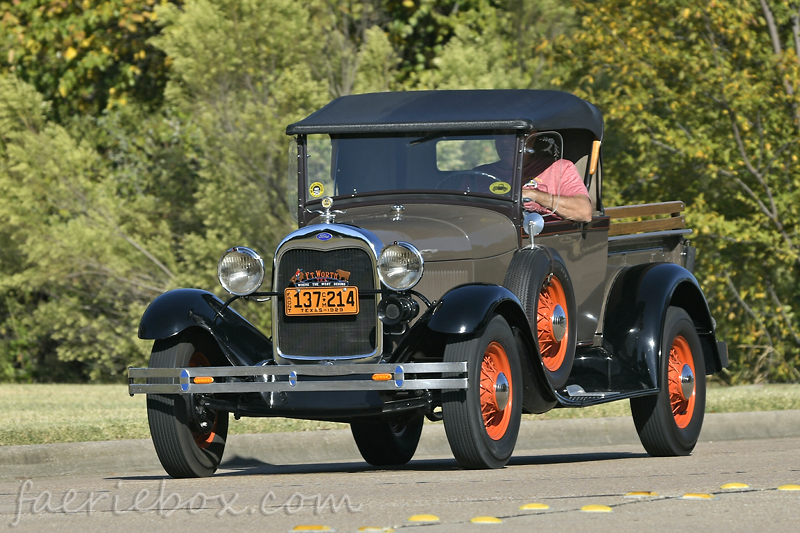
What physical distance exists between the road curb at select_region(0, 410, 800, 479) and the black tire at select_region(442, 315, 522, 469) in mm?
2394

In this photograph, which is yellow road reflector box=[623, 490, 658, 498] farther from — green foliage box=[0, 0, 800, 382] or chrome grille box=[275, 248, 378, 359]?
green foliage box=[0, 0, 800, 382]

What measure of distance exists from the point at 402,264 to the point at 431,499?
5.51 ft

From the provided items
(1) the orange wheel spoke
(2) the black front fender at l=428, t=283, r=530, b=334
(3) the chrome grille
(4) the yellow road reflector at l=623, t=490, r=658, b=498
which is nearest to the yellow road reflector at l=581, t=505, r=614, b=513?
(4) the yellow road reflector at l=623, t=490, r=658, b=498

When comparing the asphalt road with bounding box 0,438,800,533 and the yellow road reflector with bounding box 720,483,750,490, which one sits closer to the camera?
the asphalt road with bounding box 0,438,800,533

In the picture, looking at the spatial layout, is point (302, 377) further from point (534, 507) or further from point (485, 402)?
point (534, 507)

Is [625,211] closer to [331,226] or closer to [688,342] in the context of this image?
[688,342]

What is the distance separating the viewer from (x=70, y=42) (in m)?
20.6

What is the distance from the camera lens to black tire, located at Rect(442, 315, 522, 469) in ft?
22.3

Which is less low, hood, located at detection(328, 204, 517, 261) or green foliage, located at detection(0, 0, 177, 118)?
green foliage, located at detection(0, 0, 177, 118)

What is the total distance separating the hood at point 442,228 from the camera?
7.38 meters

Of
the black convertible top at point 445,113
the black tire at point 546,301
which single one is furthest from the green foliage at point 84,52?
the black tire at point 546,301

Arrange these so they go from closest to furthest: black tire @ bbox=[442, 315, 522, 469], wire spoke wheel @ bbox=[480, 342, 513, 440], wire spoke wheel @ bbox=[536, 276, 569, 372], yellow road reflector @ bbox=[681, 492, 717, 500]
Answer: yellow road reflector @ bbox=[681, 492, 717, 500] < black tire @ bbox=[442, 315, 522, 469] < wire spoke wheel @ bbox=[480, 342, 513, 440] < wire spoke wheel @ bbox=[536, 276, 569, 372]

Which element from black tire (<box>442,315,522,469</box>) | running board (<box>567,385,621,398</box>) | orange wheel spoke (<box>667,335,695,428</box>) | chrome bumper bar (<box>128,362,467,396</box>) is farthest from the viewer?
orange wheel spoke (<box>667,335,695,428</box>)

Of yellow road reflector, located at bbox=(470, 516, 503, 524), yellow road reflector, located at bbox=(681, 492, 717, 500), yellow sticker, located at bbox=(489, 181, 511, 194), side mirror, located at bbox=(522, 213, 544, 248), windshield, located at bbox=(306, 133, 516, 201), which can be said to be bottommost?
yellow road reflector, located at bbox=(681, 492, 717, 500)
